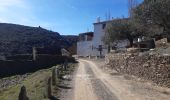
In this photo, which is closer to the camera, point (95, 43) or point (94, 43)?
point (95, 43)

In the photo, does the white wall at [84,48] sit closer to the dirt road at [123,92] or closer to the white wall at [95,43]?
the white wall at [95,43]

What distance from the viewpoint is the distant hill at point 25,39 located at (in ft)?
308

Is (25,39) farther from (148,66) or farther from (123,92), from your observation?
(123,92)

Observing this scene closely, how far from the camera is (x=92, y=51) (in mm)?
96250

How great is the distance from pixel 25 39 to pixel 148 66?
A: 7825 cm

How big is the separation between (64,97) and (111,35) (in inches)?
1538

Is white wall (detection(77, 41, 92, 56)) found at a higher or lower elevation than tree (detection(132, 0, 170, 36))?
lower

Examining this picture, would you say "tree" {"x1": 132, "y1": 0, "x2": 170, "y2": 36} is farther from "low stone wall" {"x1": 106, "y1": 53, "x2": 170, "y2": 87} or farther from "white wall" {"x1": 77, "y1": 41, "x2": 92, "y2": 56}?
"white wall" {"x1": 77, "y1": 41, "x2": 92, "y2": 56}

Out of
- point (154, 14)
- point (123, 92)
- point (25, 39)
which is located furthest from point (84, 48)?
point (123, 92)

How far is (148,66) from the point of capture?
30.5m

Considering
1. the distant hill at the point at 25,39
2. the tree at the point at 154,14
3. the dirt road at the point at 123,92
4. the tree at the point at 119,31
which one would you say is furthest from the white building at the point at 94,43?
the dirt road at the point at 123,92

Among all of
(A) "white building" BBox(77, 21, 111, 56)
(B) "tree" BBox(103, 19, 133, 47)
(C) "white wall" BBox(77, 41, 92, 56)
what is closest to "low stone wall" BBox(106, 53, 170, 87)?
(B) "tree" BBox(103, 19, 133, 47)

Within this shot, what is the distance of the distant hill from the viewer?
94000 mm

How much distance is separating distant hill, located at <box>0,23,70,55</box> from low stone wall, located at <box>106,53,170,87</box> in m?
47.8
